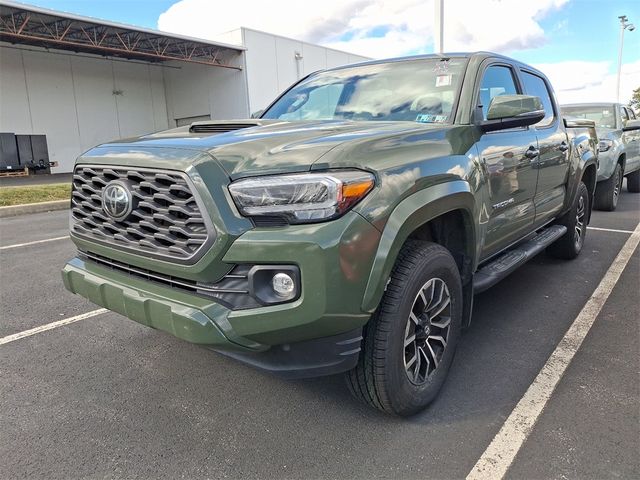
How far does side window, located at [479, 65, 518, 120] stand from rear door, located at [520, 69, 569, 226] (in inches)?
13.4

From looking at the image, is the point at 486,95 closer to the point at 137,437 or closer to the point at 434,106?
the point at 434,106

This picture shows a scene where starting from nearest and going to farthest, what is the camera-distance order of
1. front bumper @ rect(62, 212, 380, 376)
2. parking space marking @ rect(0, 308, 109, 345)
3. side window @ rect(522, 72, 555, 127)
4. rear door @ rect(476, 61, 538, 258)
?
front bumper @ rect(62, 212, 380, 376), rear door @ rect(476, 61, 538, 258), parking space marking @ rect(0, 308, 109, 345), side window @ rect(522, 72, 555, 127)

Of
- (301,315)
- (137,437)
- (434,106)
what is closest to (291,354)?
(301,315)

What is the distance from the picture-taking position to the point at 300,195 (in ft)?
6.51

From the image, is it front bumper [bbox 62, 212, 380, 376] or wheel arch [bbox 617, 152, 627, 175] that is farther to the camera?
wheel arch [bbox 617, 152, 627, 175]

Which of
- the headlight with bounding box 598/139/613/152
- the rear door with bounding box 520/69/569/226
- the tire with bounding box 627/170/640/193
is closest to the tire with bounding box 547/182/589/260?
the rear door with bounding box 520/69/569/226

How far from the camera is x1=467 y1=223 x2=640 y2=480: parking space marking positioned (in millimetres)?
2139

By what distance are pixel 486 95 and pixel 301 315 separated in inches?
90.6

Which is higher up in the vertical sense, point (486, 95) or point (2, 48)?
point (2, 48)

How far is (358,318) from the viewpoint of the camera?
2.05m

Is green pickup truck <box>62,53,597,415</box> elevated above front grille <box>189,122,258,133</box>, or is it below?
below

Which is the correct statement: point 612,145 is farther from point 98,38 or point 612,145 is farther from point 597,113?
point 98,38

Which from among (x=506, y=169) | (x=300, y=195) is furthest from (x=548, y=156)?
(x=300, y=195)

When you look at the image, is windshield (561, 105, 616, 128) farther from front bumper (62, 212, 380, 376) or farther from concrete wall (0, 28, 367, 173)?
concrete wall (0, 28, 367, 173)
